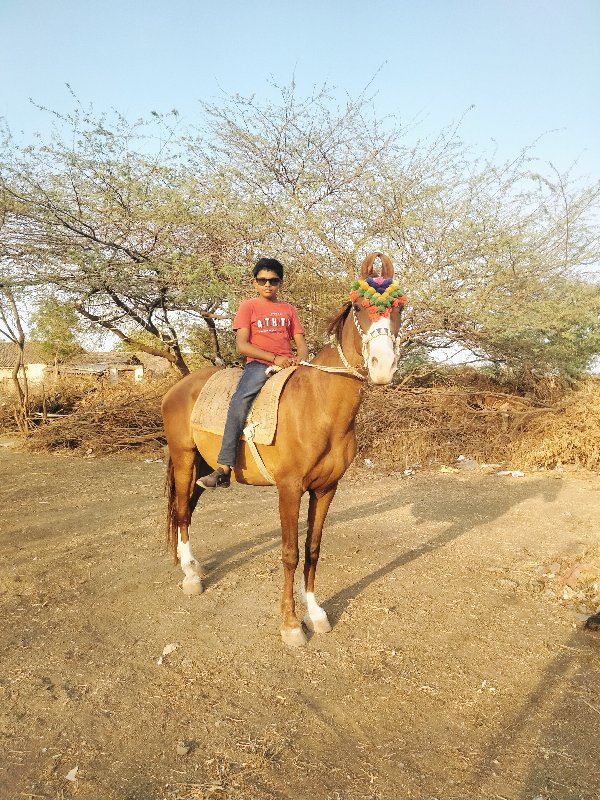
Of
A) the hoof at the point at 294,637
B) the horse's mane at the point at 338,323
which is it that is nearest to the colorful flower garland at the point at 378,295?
the horse's mane at the point at 338,323

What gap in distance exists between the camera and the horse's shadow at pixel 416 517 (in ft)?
15.6

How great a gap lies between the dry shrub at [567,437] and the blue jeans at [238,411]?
6.73 meters

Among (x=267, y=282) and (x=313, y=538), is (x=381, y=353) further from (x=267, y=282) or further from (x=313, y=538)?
(x=313, y=538)

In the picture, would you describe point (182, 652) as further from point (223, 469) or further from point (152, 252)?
point (152, 252)

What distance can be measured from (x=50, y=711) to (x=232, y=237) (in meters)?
8.53

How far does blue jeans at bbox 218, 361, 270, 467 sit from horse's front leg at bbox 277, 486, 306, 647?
0.50 metres

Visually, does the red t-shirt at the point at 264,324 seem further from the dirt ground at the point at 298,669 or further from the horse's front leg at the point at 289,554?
the dirt ground at the point at 298,669

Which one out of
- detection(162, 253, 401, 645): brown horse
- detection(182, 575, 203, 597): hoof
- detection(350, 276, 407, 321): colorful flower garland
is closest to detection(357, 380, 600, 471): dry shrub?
detection(182, 575, 203, 597): hoof

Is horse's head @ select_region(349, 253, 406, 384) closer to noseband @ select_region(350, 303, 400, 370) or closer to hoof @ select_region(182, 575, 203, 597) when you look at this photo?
noseband @ select_region(350, 303, 400, 370)

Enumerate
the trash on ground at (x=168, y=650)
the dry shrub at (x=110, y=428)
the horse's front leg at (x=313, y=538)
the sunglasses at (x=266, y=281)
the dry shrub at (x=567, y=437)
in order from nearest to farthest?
the trash on ground at (x=168, y=650) < the horse's front leg at (x=313, y=538) < the sunglasses at (x=266, y=281) < the dry shrub at (x=567, y=437) < the dry shrub at (x=110, y=428)

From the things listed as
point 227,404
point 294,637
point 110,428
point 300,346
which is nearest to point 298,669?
point 294,637

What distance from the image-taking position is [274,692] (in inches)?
118

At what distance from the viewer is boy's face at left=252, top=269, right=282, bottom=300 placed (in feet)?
13.6

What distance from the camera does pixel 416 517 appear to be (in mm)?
6734
